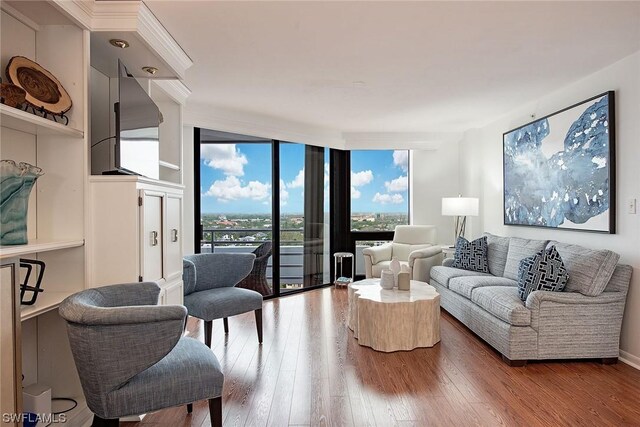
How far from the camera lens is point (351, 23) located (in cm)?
274

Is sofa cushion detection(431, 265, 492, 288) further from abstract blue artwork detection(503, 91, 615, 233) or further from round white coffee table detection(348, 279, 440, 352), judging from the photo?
round white coffee table detection(348, 279, 440, 352)

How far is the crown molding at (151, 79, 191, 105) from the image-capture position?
344 centimetres

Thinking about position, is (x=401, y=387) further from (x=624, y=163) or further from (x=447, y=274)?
(x=624, y=163)

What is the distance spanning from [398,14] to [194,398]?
234 centimetres

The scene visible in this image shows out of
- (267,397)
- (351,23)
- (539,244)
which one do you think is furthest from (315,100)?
(267,397)

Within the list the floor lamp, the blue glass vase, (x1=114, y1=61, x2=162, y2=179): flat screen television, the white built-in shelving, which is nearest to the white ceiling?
(x1=114, y1=61, x2=162, y2=179): flat screen television

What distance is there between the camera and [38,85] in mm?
2070

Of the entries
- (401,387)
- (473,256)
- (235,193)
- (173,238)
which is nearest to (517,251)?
(473,256)

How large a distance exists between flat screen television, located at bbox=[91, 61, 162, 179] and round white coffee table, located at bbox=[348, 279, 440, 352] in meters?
2.02

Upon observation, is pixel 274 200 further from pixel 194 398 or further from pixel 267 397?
pixel 194 398

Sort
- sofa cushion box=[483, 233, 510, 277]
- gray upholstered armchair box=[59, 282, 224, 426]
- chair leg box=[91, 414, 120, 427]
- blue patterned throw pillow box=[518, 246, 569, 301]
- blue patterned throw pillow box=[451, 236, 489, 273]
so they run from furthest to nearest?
blue patterned throw pillow box=[451, 236, 489, 273] → sofa cushion box=[483, 233, 510, 277] → blue patterned throw pillow box=[518, 246, 569, 301] → chair leg box=[91, 414, 120, 427] → gray upholstered armchair box=[59, 282, 224, 426]

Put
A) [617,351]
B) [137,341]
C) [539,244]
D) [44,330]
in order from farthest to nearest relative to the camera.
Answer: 1. [539,244]
2. [617,351]
3. [44,330]
4. [137,341]

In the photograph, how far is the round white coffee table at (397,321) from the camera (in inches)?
142

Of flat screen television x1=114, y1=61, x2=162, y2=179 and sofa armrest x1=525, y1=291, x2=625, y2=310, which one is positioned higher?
flat screen television x1=114, y1=61, x2=162, y2=179
